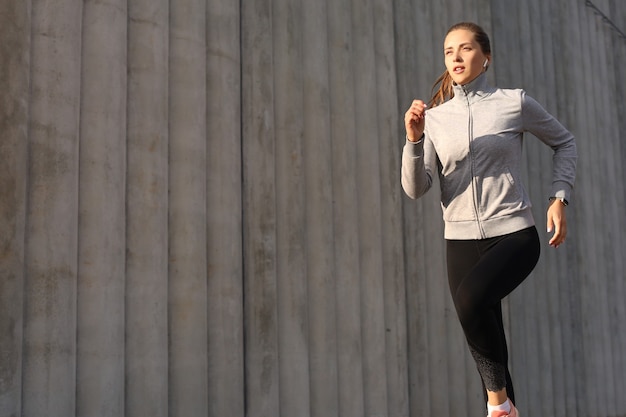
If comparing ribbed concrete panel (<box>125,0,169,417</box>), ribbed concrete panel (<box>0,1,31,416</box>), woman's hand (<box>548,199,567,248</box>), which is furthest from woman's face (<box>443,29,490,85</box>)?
ribbed concrete panel (<box>0,1,31,416</box>)

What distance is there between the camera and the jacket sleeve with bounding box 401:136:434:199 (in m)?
3.35

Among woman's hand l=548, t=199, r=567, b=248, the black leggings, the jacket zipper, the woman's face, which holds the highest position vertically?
the woman's face

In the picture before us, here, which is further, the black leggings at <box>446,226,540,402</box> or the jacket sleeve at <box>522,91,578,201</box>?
the jacket sleeve at <box>522,91,578,201</box>

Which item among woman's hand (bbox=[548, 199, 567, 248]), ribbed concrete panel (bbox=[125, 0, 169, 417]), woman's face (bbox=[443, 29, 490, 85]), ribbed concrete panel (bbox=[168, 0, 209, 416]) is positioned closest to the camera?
woman's hand (bbox=[548, 199, 567, 248])

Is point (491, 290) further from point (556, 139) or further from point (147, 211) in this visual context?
point (147, 211)

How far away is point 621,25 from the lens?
9.54 m

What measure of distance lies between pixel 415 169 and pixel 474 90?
0.40 metres

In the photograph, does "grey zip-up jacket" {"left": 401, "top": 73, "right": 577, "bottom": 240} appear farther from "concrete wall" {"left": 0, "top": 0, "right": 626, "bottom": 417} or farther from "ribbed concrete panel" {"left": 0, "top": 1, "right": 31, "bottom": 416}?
"ribbed concrete panel" {"left": 0, "top": 1, "right": 31, "bottom": 416}

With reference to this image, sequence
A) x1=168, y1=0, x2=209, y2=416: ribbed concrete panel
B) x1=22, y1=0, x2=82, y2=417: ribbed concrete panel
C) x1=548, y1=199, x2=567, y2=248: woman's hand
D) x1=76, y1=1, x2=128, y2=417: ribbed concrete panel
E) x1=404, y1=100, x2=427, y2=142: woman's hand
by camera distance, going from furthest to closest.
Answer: x1=168, y1=0, x2=209, y2=416: ribbed concrete panel → x1=76, y1=1, x2=128, y2=417: ribbed concrete panel → x1=22, y1=0, x2=82, y2=417: ribbed concrete panel → x1=548, y1=199, x2=567, y2=248: woman's hand → x1=404, y1=100, x2=427, y2=142: woman's hand

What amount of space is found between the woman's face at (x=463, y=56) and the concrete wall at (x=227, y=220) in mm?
1589

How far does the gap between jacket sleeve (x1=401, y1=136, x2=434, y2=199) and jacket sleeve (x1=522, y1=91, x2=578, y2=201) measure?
0.40 meters

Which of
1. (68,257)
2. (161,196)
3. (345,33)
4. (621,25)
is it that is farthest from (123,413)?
(621,25)

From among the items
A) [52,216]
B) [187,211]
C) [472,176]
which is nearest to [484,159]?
[472,176]

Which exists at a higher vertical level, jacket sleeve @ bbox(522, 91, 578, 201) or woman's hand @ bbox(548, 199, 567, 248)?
jacket sleeve @ bbox(522, 91, 578, 201)
